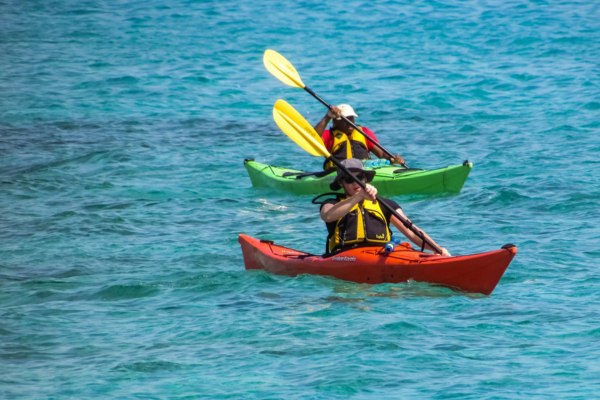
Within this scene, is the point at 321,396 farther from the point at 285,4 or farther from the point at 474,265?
the point at 285,4

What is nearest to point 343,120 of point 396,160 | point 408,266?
point 396,160

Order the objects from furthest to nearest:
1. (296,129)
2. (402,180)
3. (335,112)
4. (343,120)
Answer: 1. (402,180)
2. (343,120)
3. (335,112)
4. (296,129)

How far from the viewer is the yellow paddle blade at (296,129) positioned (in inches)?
433

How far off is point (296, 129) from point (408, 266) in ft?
6.54

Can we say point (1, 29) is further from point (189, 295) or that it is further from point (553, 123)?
point (189, 295)

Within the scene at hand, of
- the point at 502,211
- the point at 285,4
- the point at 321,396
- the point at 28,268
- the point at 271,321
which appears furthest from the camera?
the point at 285,4

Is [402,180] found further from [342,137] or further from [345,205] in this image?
[345,205]

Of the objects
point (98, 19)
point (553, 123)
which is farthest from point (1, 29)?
point (553, 123)

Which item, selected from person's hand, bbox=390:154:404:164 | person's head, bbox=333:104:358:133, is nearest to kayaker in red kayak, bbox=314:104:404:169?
person's head, bbox=333:104:358:133

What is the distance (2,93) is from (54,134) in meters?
3.66

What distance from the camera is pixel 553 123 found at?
747 inches

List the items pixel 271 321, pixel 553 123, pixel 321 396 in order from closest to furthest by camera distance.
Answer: pixel 321 396
pixel 271 321
pixel 553 123

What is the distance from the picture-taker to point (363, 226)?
10125 mm

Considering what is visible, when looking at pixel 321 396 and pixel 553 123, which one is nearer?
pixel 321 396
